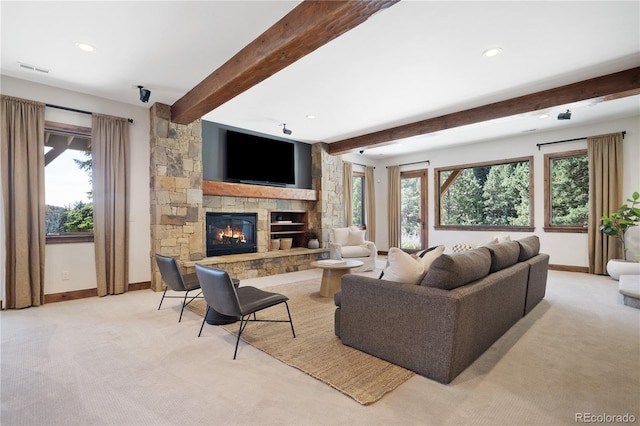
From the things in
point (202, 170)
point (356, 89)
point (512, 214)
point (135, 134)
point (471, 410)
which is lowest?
point (471, 410)

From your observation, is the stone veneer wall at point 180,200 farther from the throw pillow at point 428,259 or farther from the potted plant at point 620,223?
the potted plant at point 620,223

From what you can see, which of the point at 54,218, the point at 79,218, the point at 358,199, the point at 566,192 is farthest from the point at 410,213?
the point at 54,218

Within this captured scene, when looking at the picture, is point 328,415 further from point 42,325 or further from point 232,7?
point 42,325

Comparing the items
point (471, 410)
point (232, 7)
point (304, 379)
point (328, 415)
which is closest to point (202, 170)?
point (232, 7)

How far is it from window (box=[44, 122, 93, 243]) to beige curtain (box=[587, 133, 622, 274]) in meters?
7.89

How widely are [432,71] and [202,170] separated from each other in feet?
12.0

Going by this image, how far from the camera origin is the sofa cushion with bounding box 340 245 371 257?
5793 millimetres

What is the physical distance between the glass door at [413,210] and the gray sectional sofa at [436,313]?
5.13 meters

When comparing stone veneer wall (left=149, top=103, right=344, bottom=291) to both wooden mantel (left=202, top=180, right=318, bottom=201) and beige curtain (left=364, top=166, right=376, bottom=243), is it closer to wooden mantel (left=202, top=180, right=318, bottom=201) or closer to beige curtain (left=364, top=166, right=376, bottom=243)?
wooden mantel (left=202, top=180, right=318, bottom=201)

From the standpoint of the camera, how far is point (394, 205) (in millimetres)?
8250

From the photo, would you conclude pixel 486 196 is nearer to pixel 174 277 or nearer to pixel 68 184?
pixel 174 277

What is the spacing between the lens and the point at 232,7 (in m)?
2.41

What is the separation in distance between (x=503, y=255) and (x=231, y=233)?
14.3 ft

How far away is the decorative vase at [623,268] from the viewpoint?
14.6 feet
